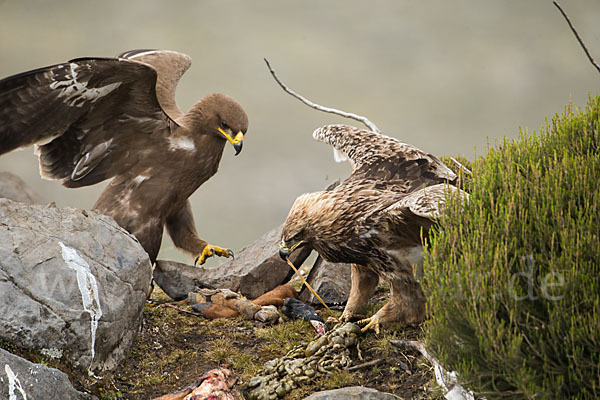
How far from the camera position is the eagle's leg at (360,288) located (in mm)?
6676

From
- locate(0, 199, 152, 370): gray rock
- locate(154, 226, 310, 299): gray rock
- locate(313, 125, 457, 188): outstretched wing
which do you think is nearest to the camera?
locate(0, 199, 152, 370): gray rock

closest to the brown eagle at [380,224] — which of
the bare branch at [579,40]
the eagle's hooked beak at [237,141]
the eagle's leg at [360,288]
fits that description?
the eagle's leg at [360,288]

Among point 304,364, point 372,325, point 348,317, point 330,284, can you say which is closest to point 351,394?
point 304,364

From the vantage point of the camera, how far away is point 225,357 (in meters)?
6.00

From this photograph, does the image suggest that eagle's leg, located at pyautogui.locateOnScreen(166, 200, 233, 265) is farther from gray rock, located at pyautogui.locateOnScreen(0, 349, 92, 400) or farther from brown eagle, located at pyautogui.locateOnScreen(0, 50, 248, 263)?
gray rock, located at pyautogui.locateOnScreen(0, 349, 92, 400)

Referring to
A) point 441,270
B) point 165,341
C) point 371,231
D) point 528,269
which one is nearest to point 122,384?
point 165,341

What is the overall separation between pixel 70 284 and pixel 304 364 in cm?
213

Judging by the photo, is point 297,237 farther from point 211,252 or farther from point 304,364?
point 211,252

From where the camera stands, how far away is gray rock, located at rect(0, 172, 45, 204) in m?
15.8

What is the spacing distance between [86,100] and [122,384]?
318 centimetres

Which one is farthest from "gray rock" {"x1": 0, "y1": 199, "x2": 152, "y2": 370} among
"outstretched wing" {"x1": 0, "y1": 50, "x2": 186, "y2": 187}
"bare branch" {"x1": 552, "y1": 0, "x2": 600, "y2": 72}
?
"bare branch" {"x1": 552, "y1": 0, "x2": 600, "y2": 72}

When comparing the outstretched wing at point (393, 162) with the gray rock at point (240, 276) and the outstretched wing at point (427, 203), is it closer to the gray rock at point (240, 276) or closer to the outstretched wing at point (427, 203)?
the outstretched wing at point (427, 203)

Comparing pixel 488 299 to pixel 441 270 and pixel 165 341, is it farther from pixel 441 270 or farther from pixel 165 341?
pixel 165 341

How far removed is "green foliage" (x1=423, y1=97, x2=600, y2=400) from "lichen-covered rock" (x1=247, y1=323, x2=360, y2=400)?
1.58 metres
